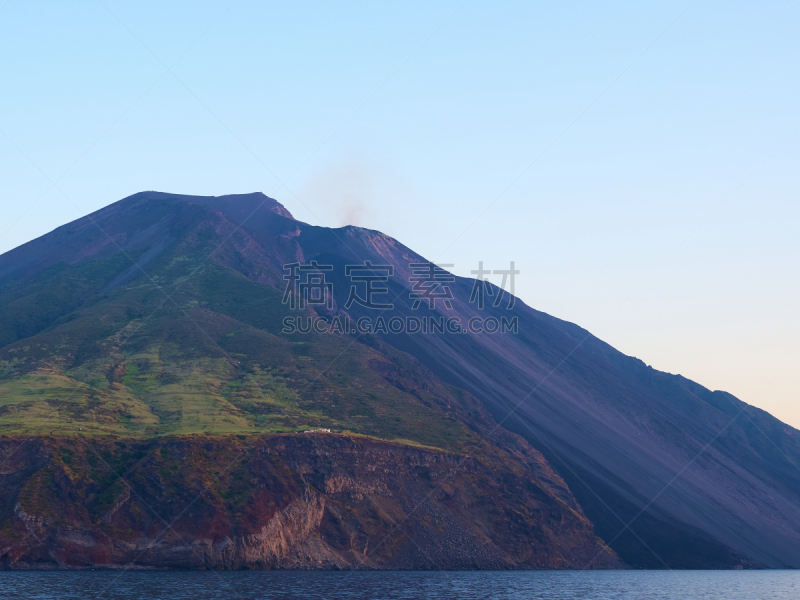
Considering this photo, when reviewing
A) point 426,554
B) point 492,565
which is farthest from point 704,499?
point 426,554

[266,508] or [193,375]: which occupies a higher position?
[193,375]

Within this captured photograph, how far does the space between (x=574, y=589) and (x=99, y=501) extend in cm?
6362

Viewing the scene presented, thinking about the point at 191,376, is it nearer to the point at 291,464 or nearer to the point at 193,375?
the point at 193,375

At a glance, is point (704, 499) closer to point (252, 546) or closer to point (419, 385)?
point (419, 385)

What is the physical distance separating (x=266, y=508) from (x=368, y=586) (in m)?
32.6

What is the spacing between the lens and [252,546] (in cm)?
10931

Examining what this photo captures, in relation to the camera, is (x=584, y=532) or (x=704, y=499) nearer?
(x=584, y=532)

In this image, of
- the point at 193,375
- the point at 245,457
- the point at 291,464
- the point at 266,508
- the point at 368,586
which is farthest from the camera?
the point at 193,375

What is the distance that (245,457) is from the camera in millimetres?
122250

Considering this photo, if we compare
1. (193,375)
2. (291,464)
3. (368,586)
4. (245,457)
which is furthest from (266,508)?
(193,375)

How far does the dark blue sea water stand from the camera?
72188mm

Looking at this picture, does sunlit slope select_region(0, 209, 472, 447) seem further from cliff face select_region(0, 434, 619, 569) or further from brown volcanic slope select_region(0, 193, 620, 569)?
cliff face select_region(0, 434, 619, 569)

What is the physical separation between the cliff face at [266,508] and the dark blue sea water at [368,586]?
6.93 metres

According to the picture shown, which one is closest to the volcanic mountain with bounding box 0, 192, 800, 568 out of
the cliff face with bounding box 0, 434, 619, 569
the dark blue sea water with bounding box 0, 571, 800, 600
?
the cliff face with bounding box 0, 434, 619, 569
